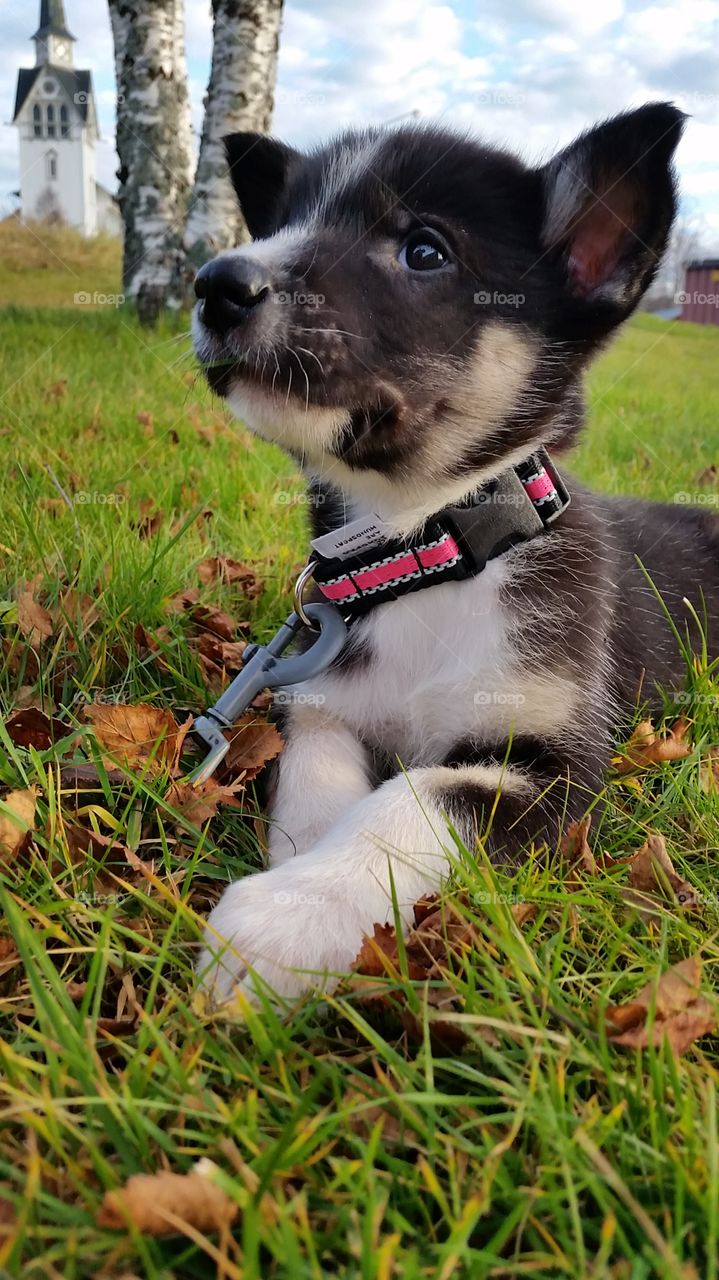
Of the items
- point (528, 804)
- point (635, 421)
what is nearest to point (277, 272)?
point (528, 804)

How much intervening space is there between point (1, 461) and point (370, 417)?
288 centimetres

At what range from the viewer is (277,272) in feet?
7.39

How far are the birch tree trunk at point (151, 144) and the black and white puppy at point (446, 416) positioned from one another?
817 centimetres

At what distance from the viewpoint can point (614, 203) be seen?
2.51 metres

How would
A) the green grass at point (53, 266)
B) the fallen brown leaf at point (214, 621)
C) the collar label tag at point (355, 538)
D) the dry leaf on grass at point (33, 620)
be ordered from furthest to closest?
the green grass at point (53, 266) < the fallen brown leaf at point (214, 621) < the dry leaf on grass at point (33, 620) < the collar label tag at point (355, 538)
